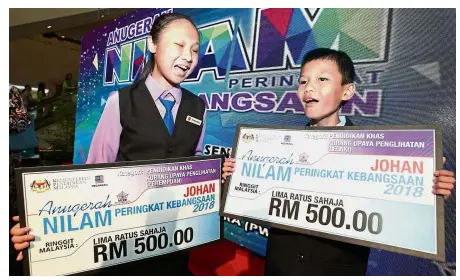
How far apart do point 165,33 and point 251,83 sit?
83 cm

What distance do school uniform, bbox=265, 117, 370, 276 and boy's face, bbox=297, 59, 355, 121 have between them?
29.8 inches

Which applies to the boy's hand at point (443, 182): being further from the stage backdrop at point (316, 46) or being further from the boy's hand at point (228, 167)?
the boy's hand at point (228, 167)

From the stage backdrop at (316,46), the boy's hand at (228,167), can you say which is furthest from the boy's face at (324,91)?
the boy's hand at (228,167)

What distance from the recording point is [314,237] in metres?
1.69

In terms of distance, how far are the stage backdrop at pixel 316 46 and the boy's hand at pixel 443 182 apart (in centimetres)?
58

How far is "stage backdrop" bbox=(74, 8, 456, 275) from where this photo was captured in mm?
1880

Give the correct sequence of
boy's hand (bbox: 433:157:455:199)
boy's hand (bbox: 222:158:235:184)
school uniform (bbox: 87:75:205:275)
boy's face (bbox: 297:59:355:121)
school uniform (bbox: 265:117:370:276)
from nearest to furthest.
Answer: boy's hand (bbox: 433:157:455:199), school uniform (bbox: 265:117:370:276), boy's hand (bbox: 222:158:235:184), boy's face (bbox: 297:59:355:121), school uniform (bbox: 87:75:205:275)

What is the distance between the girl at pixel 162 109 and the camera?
107 inches

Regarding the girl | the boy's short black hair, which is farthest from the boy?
the girl

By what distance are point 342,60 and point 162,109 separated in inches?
56.1

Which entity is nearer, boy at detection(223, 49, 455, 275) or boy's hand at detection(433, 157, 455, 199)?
boy's hand at detection(433, 157, 455, 199)

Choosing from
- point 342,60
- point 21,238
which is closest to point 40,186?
point 21,238

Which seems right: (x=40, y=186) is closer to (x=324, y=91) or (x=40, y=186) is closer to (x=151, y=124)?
(x=151, y=124)

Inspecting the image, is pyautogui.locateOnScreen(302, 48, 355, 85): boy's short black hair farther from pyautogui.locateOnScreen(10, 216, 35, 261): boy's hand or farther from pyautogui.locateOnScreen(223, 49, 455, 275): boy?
pyautogui.locateOnScreen(10, 216, 35, 261): boy's hand
